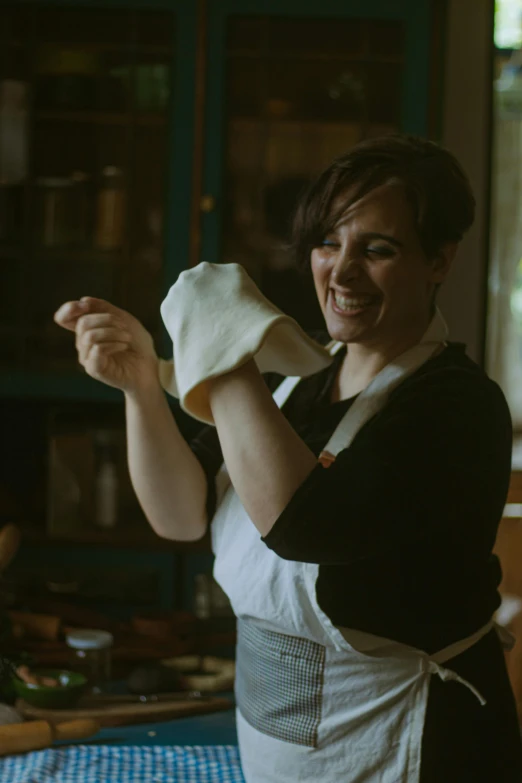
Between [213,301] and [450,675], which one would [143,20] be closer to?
[213,301]

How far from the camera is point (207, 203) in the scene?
2.08 m

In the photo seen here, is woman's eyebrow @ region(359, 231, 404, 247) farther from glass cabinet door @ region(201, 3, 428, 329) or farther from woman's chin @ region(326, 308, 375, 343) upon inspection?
glass cabinet door @ region(201, 3, 428, 329)

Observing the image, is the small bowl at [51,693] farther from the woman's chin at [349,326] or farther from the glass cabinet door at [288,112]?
the glass cabinet door at [288,112]

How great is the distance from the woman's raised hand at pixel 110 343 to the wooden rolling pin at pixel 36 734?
0.53 meters

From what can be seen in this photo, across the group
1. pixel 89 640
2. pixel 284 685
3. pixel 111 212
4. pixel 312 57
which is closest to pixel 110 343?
pixel 284 685

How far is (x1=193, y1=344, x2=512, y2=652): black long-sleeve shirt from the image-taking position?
75 centimetres

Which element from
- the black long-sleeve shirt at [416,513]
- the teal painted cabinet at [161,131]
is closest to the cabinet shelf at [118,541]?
the teal painted cabinet at [161,131]

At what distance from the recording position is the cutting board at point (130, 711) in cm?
136

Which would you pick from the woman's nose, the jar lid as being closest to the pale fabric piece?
the woman's nose

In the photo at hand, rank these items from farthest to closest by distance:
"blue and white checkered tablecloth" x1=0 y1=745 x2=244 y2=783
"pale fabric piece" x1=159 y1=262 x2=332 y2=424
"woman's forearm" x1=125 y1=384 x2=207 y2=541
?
"blue and white checkered tablecloth" x1=0 y1=745 x2=244 y2=783, "woman's forearm" x1=125 y1=384 x2=207 y2=541, "pale fabric piece" x1=159 y1=262 x2=332 y2=424

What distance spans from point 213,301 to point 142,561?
1406 mm

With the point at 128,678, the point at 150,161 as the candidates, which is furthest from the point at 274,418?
the point at 150,161

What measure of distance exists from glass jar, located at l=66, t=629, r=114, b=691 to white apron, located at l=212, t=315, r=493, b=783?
2.03 feet

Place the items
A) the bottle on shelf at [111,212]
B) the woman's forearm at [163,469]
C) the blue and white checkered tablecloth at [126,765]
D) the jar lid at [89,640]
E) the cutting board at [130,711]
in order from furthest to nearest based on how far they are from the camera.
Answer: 1. the bottle on shelf at [111,212]
2. the jar lid at [89,640]
3. the cutting board at [130,711]
4. the blue and white checkered tablecloth at [126,765]
5. the woman's forearm at [163,469]
